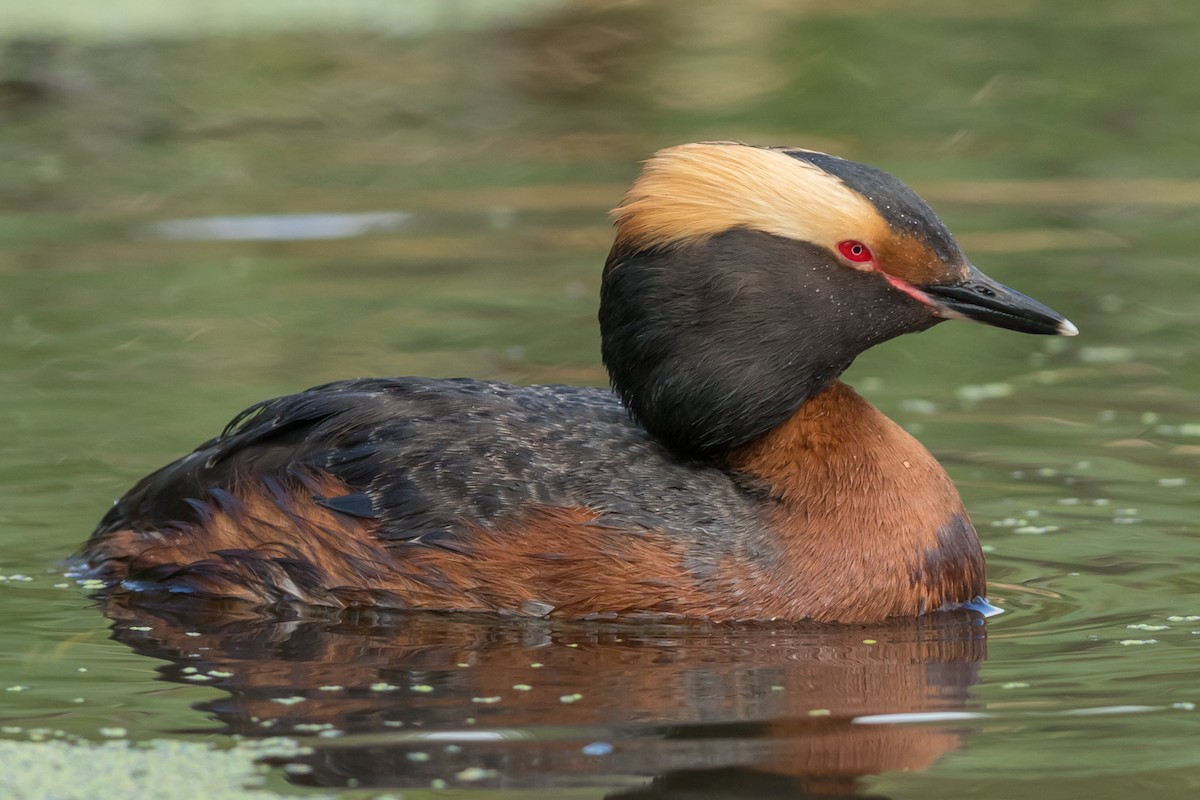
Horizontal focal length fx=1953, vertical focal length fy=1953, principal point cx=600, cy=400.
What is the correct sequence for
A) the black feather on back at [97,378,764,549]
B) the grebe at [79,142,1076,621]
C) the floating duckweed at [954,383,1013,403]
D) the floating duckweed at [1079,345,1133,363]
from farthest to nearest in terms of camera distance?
the floating duckweed at [1079,345,1133,363]
the floating duckweed at [954,383,1013,403]
the black feather on back at [97,378,764,549]
the grebe at [79,142,1076,621]

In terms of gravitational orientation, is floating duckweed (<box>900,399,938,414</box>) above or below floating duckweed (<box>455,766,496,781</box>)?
above

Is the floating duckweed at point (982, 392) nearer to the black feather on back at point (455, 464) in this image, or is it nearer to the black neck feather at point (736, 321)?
the black feather on back at point (455, 464)

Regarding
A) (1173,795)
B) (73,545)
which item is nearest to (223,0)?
(73,545)

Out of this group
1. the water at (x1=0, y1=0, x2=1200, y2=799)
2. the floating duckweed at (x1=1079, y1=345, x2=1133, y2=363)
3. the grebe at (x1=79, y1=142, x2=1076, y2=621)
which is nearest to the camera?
the water at (x1=0, y1=0, x2=1200, y2=799)

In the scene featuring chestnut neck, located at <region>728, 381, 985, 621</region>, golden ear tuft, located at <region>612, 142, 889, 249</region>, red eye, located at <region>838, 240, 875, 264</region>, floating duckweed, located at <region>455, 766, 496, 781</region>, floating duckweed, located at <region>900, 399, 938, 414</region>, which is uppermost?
golden ear tuft, located at <region>612, 142, 889, 249</region>

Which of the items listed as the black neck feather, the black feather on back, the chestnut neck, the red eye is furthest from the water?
the red eye

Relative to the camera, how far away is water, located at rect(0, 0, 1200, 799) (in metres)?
5.96

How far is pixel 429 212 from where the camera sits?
14.6 m

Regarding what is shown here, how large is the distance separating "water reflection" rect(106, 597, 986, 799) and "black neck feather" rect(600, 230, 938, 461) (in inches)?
34.8

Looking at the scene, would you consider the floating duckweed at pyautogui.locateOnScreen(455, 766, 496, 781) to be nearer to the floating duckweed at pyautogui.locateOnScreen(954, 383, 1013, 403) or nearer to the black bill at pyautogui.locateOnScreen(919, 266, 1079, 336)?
the black bill at pyautogui.locateOnScreen(919, 266, 1079, 336)

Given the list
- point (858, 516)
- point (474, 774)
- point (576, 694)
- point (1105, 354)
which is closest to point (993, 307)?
point (858, 516)

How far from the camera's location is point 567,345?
11.5m

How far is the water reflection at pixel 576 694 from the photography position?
222 inches

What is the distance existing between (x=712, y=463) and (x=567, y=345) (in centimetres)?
383
